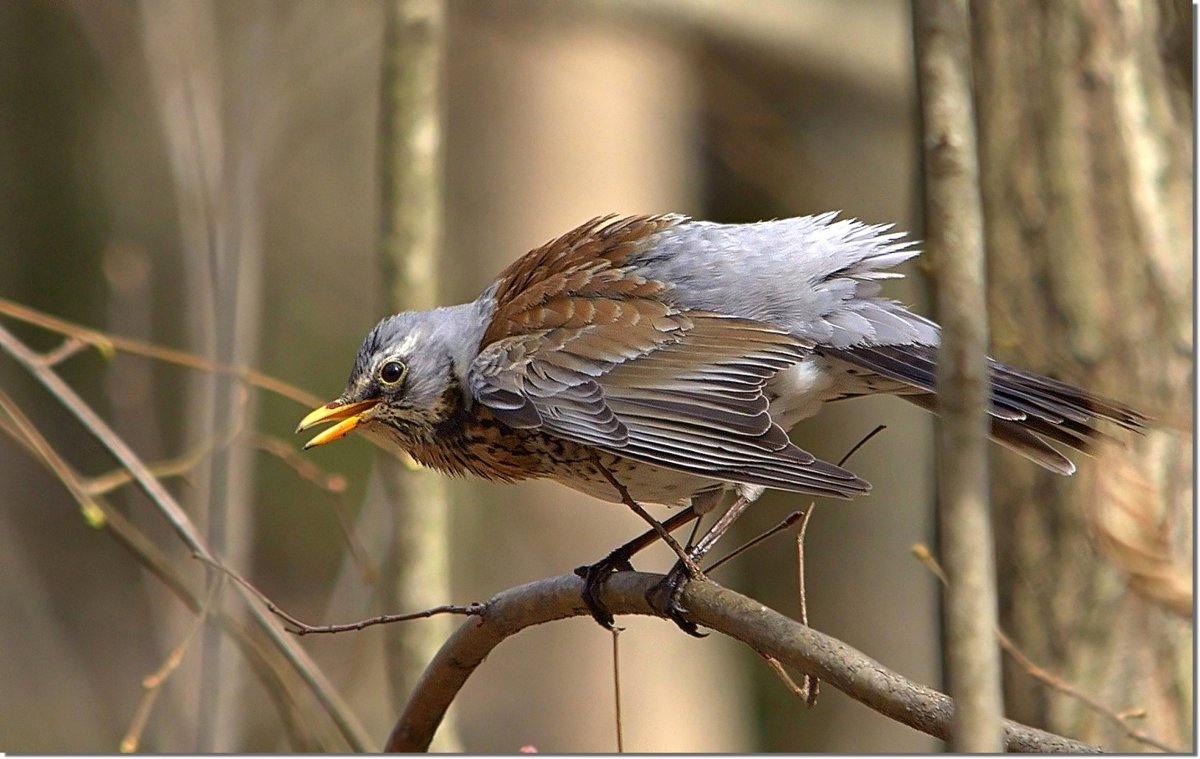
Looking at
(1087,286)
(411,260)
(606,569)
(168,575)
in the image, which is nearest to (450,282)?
(411,260)

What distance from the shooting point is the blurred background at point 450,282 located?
4.24 m

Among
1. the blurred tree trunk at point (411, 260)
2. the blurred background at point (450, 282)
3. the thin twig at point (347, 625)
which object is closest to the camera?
the thin twig at point (347, 625)

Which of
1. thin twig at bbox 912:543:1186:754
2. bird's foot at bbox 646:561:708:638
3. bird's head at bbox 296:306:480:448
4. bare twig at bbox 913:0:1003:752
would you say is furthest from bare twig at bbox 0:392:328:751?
bare twig at bbox 913:0:1003:752

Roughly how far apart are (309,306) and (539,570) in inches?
72.8

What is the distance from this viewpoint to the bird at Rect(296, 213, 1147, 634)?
6.44 ft

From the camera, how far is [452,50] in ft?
15.0

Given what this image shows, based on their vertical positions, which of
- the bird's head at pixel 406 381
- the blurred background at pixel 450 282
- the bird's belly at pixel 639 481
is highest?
the blurred background at pixel 450 282

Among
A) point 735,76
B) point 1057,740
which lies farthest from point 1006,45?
point 735,76

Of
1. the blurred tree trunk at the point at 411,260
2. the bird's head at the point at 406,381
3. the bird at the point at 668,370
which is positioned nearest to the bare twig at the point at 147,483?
the bird at the point at 668,370

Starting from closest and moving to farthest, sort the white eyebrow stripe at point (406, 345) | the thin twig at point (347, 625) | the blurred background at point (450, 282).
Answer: the thin twig at point (347, 625)
the white eyebrow stripe at point (406, 345)
the blurred background at point (450, 282)

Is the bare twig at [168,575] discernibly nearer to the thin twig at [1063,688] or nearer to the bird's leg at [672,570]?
the bird's leg at [672,570]

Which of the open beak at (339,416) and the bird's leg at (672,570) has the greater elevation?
the open beak at (339,416)

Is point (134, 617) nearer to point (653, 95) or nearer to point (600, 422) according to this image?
point (653, 95)

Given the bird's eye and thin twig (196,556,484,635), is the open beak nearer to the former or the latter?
the bird's eye
